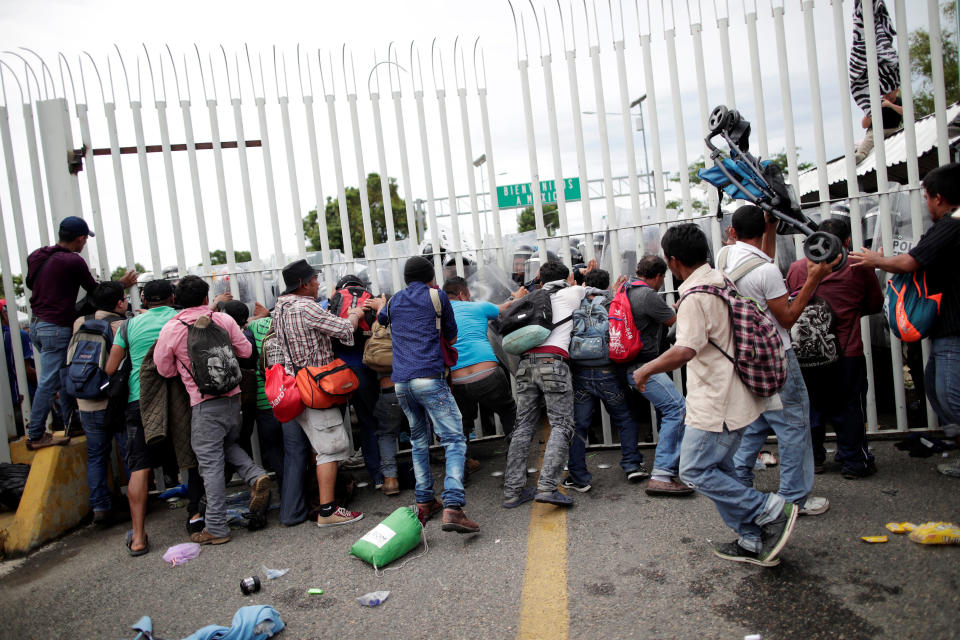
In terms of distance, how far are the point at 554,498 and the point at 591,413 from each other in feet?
2.79

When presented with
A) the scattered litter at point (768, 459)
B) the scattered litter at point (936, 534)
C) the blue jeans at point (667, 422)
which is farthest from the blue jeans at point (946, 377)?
the blue jeans at point (667, 422)

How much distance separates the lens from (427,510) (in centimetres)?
453

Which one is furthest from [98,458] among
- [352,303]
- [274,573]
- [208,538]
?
[352,303]

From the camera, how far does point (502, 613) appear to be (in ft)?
10.5

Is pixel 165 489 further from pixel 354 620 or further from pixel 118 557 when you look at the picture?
pixel 354 620

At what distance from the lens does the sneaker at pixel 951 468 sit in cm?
431

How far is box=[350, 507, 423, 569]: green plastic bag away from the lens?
3844mm

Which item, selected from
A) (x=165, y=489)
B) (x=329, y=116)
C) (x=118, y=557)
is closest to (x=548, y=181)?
(x=329, y=116)

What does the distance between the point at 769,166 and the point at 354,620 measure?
343cm

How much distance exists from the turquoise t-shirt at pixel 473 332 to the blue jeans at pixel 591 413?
2.40 feet

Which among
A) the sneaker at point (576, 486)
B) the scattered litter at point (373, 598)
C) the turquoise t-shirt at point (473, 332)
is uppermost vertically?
the turquoise t-shirt at point (473, 332)

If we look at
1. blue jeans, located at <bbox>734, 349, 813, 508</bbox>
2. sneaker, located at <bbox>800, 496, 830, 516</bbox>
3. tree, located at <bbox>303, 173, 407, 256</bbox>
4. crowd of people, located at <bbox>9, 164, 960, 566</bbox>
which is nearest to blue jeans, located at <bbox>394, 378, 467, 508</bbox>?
crowd of people, located at <bbox>9, 164, 960, 566</bbox>

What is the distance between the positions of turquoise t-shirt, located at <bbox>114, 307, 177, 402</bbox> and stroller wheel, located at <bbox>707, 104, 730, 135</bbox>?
4024 mm

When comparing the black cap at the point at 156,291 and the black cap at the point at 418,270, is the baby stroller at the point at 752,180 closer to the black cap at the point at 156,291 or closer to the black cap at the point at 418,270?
the black cap at the point at 418,270
